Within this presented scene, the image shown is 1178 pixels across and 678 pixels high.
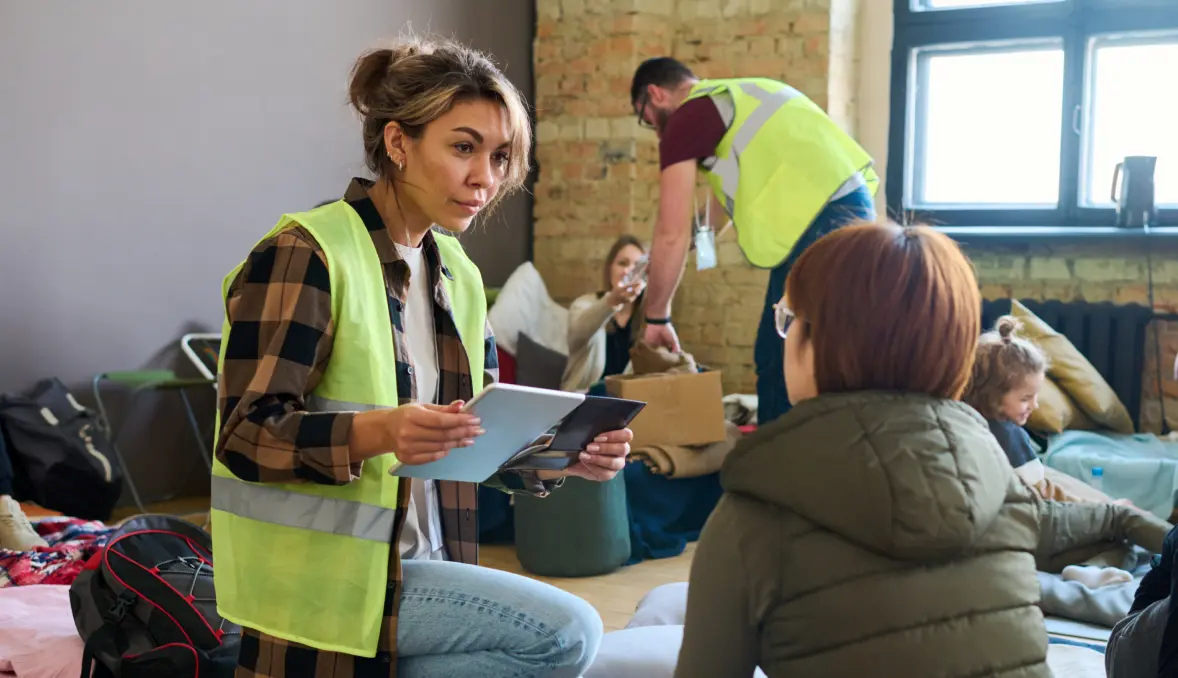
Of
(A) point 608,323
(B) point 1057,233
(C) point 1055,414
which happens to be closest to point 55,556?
(A) point 608,323

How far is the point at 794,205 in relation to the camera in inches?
129

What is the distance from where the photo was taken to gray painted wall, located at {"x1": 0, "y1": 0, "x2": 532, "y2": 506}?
155 inches

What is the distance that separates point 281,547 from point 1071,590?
80.3 inches

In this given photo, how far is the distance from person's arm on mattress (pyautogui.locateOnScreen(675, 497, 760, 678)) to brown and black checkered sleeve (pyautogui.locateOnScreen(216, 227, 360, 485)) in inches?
20.5

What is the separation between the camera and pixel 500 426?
1.53 metres

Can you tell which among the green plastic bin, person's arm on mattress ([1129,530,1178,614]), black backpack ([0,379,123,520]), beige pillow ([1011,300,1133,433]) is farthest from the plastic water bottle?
black backpack ([0,379,123,520])

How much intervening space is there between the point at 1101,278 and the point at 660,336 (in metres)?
2.20

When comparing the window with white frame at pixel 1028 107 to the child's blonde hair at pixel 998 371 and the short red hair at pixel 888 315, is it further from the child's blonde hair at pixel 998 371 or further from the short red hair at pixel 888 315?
the short red hair at pixel 888 315

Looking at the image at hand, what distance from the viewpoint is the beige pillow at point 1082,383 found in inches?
181

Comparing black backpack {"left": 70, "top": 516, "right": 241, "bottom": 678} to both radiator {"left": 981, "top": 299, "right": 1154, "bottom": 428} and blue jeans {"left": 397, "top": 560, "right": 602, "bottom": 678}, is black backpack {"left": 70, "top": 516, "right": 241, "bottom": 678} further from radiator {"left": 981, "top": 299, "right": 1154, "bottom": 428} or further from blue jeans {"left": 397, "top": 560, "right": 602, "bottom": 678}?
radiator {"left": 981, "top": 299, "right": 1154, "bottom": 428}

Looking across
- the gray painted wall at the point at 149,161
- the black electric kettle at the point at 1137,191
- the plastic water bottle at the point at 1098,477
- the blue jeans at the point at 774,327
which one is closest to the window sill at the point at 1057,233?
the black electric kettle at the point at 1137,191

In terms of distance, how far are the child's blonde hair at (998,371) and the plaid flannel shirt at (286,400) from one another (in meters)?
2.12

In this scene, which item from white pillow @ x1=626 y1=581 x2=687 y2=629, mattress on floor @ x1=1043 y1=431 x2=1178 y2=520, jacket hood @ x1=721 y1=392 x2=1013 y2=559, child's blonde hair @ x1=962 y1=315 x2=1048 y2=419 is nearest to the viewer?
jacket hood @ x1=721 y1=392 x2=1013 y2=559

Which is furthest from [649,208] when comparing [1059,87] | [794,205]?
[794,205]
